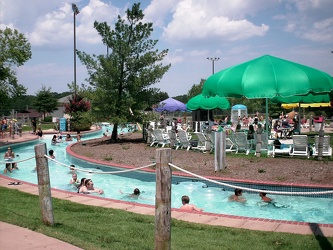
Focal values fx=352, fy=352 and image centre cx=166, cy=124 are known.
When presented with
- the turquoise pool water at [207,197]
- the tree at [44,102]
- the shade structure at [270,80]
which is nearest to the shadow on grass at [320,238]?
the turquoise pool water at [207,197]

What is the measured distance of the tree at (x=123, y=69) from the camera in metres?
19.4

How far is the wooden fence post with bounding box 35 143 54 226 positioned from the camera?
5320 millimetres

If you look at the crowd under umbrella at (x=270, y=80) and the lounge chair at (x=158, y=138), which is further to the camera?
the lounge chair at (x=158, y=138)

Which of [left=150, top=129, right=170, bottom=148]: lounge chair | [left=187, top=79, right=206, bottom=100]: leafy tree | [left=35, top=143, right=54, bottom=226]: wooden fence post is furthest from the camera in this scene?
[left=187, top=79, right=206, bottom=100]: leafy tree

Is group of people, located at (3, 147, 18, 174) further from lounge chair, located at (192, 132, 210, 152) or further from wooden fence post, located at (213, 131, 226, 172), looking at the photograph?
lounge chair, located at (192, 132, 210, 152)

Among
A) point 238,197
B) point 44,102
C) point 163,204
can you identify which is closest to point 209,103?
point 238,197

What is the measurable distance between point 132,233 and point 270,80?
26.5 feet

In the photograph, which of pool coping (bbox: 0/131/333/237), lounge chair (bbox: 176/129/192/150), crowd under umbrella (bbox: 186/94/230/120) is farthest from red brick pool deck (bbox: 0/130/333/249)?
crowd under umbrella (bbox: 186/94/230/120)

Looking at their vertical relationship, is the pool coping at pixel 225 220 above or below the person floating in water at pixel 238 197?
above

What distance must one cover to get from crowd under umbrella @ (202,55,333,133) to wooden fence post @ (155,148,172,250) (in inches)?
317

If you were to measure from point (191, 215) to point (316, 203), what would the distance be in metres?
4.34

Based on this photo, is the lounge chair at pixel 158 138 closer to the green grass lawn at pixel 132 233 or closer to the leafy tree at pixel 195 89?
the green grass lawn at pixel 132 233

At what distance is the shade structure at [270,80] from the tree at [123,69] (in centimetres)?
777

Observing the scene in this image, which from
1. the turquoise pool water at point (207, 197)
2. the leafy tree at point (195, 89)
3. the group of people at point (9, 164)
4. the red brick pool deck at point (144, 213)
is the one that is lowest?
the turquoise pool water at point (207, 197)
